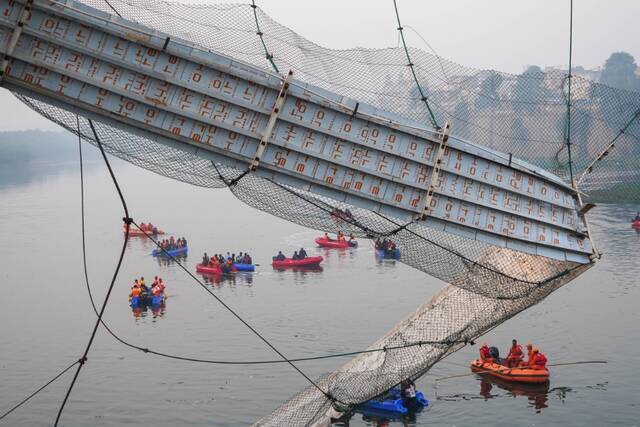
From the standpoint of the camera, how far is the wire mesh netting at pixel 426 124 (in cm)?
1639

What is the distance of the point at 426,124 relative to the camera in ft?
58.2

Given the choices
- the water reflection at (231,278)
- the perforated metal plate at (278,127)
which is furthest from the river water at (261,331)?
the perforated metal plate at (278,127)

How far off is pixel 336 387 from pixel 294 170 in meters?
7.35

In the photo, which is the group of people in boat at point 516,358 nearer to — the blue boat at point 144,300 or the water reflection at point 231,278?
the blue boat at point 144,300

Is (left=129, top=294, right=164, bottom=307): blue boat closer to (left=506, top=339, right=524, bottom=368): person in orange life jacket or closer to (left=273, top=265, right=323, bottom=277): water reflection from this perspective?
(left=273, top=265, right=323, bottom=277): water reflection

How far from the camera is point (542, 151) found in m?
19.1

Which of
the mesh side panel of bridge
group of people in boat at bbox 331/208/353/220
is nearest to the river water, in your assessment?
the mesh side panel of bridge

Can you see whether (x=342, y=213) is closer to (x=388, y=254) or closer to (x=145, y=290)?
(x=145, y=290)

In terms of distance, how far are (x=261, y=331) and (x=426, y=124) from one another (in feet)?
83.1

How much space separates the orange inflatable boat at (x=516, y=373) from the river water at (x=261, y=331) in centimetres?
47

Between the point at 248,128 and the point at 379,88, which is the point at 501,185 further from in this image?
the point at 248,128

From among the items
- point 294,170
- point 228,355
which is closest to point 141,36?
point 294,170

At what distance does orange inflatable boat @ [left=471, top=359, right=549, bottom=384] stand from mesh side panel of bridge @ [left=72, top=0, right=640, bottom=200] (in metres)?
13.8

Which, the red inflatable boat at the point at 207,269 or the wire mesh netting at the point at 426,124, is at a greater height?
the wire mesh netting at the point at 426,124
